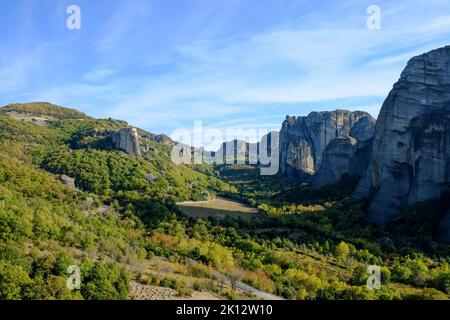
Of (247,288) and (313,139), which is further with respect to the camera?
(313,139)

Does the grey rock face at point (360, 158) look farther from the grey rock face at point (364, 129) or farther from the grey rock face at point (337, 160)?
the grey rock face at point (364, 129)

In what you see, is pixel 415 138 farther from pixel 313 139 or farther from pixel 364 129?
pixel 313 139

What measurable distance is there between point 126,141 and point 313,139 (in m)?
67.2

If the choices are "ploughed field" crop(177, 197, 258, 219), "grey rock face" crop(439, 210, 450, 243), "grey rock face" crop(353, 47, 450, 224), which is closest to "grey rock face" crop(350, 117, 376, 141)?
"ploughed field" crop(177, 197, 258, 219)

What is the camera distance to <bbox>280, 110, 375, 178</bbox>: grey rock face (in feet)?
420

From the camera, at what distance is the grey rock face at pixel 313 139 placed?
128m

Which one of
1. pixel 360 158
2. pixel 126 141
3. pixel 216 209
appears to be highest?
pixel 126 141

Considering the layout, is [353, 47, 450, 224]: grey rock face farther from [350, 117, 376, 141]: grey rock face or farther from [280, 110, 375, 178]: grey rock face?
[280, 110, 375, 178]: grey rock face

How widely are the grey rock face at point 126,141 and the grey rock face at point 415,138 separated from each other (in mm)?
53608

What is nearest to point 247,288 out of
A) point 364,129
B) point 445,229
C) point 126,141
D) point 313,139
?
point 445,229

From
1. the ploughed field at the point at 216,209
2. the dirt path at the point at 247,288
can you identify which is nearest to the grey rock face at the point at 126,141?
the ploughed field at the point at 216,209

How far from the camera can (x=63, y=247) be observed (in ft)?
85.3

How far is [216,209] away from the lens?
69562mm
